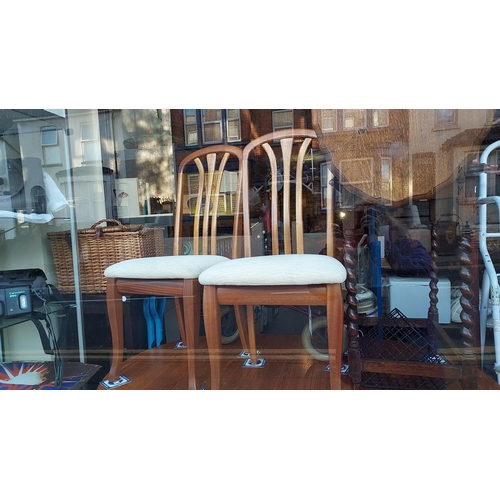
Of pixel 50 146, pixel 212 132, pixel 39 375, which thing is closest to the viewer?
pixel 39 375

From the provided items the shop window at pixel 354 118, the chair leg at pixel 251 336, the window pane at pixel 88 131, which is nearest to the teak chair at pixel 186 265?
the chair leg at pixel 251 336

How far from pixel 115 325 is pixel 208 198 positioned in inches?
24.8

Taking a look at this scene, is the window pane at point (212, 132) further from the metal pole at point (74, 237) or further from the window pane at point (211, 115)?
the metal pole at point (74, 237)

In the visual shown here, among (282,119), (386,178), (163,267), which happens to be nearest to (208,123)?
(282,119)

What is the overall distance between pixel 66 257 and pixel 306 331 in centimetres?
118

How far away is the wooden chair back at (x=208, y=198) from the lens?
1.41 metres

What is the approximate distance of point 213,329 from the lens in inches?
42.8

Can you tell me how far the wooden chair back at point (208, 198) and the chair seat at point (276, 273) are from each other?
36 cm

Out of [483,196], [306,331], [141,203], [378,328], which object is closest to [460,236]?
[483,196]

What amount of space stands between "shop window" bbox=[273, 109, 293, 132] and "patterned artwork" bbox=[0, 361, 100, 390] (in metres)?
1.12

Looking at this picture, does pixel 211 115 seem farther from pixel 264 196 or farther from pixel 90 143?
pixel 90 143

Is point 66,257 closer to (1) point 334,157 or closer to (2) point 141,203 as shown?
(2) point 141,203

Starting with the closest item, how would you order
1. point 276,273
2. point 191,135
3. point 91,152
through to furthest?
point 276,273 < point 191,135 < point 91,152
